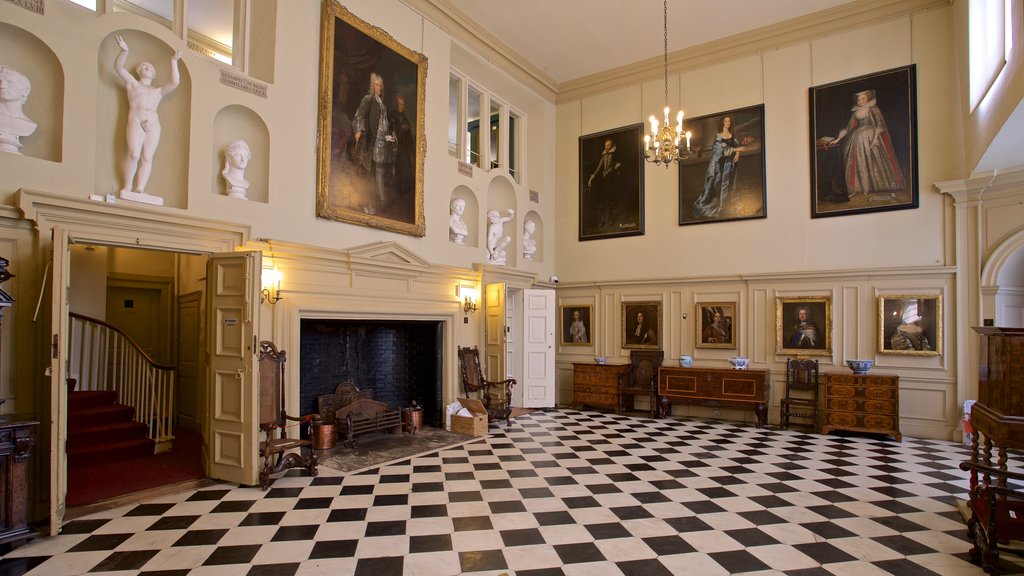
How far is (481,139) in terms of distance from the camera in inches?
410

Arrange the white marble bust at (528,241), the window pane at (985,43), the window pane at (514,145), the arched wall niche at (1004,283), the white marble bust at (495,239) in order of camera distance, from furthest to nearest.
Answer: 1. the window pane at (514,145)
2. the white marble bust at (528,241)
3. the white marble bust at (495,239)
4. the arched wall niche at (1004,283)
5. the window pane at (985,43)

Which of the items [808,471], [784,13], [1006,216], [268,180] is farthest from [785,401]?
[268,180]

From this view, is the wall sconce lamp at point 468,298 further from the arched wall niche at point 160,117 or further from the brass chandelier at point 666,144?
the arched wall niche at point 160,117

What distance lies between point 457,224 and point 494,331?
81.6 inches

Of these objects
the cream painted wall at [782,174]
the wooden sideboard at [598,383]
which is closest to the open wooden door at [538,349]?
the wooden sideboard at [598,383]

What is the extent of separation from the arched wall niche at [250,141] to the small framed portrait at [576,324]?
704 cm

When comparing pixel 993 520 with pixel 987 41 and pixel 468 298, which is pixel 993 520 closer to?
pixel 987 41

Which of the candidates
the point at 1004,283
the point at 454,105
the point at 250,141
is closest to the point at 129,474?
the point at 250,141

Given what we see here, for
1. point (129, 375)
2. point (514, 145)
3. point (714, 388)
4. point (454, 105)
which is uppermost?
point (454, 105)

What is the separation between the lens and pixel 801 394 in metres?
9.09

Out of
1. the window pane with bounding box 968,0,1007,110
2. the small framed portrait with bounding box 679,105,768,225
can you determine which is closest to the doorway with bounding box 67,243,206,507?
the small framed portrait with bounding box 679,105,768,225

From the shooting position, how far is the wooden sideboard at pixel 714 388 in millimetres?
9047

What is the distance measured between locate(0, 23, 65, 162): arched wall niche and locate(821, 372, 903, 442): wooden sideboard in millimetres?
10415

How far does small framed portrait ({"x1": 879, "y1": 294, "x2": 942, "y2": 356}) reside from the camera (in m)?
8.19
